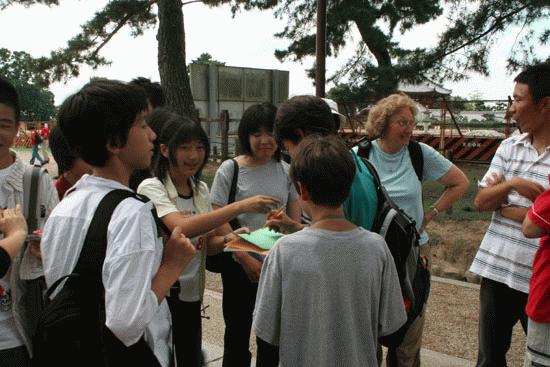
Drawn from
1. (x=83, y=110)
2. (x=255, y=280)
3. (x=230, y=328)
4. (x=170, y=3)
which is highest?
(x=170, y=3)

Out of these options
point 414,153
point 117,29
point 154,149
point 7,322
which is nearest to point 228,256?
point 154,149

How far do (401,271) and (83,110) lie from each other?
4.24ft

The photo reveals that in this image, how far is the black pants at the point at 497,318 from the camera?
2.32 metres

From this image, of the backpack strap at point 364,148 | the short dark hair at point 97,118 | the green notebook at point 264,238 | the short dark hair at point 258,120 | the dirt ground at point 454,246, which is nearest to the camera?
the short dark hair at point 97,118

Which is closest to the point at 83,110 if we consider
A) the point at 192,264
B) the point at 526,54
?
the point at 192,264

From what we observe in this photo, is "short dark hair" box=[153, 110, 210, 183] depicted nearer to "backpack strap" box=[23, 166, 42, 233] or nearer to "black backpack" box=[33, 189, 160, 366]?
"backpack strap" box=[23, 166, 42, 233]

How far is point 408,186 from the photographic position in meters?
2.67

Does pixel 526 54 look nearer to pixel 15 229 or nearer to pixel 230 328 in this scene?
pixel 230 328

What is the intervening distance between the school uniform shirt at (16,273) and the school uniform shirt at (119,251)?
1.35 ft

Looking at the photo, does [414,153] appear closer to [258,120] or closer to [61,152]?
[258,120]

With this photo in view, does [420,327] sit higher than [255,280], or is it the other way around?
[255,280]

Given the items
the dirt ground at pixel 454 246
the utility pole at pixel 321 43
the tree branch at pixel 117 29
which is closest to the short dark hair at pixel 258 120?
the dirt ground at pixel 454 246

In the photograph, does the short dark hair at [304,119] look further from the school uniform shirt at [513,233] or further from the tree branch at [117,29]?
the tree branch at [117,29]

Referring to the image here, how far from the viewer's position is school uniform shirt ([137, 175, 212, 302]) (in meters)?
2.05
